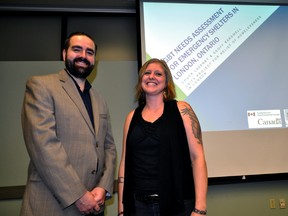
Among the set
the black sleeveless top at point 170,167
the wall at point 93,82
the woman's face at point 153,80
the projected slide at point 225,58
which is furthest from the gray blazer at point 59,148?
the projected slide at point 225,58

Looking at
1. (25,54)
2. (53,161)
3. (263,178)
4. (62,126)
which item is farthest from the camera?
(25,54)

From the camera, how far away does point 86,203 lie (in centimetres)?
114

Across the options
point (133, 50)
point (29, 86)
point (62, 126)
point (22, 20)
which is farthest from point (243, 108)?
point (22, 20)

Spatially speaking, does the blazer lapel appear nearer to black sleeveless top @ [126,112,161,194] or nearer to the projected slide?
black sleeveless top @ [126,112,161,194]

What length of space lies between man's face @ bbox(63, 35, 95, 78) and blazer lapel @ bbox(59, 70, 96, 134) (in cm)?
7

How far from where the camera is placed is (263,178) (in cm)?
236

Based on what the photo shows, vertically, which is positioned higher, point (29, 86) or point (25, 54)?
point (25, 54)

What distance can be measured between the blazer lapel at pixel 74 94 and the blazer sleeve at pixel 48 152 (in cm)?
13

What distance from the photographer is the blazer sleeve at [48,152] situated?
3.63 feet

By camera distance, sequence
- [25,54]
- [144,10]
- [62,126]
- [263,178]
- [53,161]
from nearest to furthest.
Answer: [53,161], [62,126], [263,178], [144,10], [25,54]

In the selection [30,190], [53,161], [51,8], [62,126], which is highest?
[51,8]

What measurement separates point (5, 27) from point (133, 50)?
1656mm

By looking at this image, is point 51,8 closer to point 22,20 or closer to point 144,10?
point 22,20

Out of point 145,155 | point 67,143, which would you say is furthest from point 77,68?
point 145,155
